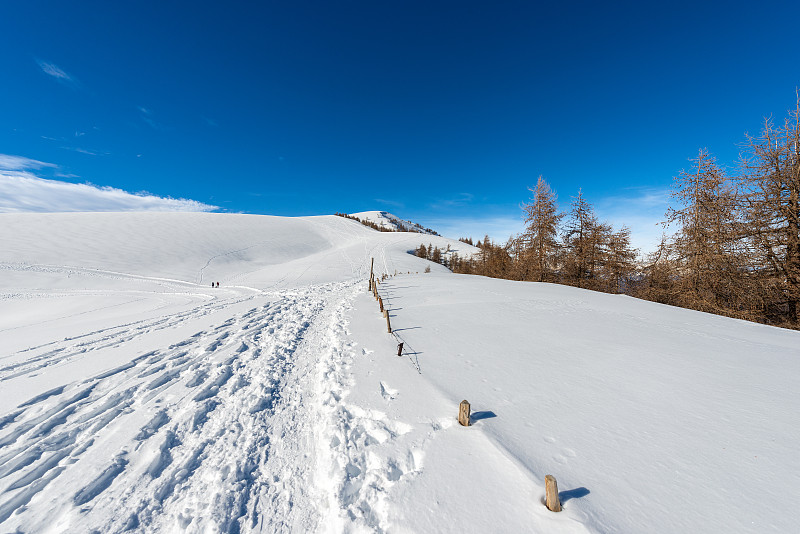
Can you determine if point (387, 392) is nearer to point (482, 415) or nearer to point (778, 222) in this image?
point (482, 415)

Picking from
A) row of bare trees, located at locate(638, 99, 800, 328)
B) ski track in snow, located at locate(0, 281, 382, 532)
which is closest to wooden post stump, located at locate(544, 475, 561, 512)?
ski track in snow, located at locate(0, 281, 382, 532)

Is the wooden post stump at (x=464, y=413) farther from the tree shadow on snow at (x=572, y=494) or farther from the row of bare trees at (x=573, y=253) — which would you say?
the row of bare trees at (x=573, y=253)

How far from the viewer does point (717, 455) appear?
3.06 m

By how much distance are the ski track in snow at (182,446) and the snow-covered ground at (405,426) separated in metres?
0.02

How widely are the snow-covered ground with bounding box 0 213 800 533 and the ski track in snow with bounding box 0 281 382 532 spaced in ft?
0.08

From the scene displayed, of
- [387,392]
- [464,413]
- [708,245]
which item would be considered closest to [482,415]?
[464,413]

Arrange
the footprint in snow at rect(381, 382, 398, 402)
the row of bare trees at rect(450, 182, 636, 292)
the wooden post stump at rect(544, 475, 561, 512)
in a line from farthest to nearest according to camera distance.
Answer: the row of bare trees at rect(450, 182, 636, 292) → the footprint in snow at rect(381, 382, 398, 402) → the wooden post stump at rect(544, 475, 561, 512)

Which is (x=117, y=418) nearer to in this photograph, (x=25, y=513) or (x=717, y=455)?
(x=25, y=513)

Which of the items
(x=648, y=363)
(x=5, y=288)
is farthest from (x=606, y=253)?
(x=5, y=288)

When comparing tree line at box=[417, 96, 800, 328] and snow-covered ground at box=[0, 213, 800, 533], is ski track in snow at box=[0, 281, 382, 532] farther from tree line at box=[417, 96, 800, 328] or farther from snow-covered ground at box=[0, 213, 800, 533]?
tree line at box=[417, 96, 800, 328]

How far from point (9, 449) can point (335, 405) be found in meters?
4.20

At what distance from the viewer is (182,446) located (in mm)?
3676

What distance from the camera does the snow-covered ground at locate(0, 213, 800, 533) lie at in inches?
104

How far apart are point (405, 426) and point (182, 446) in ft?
10.2
